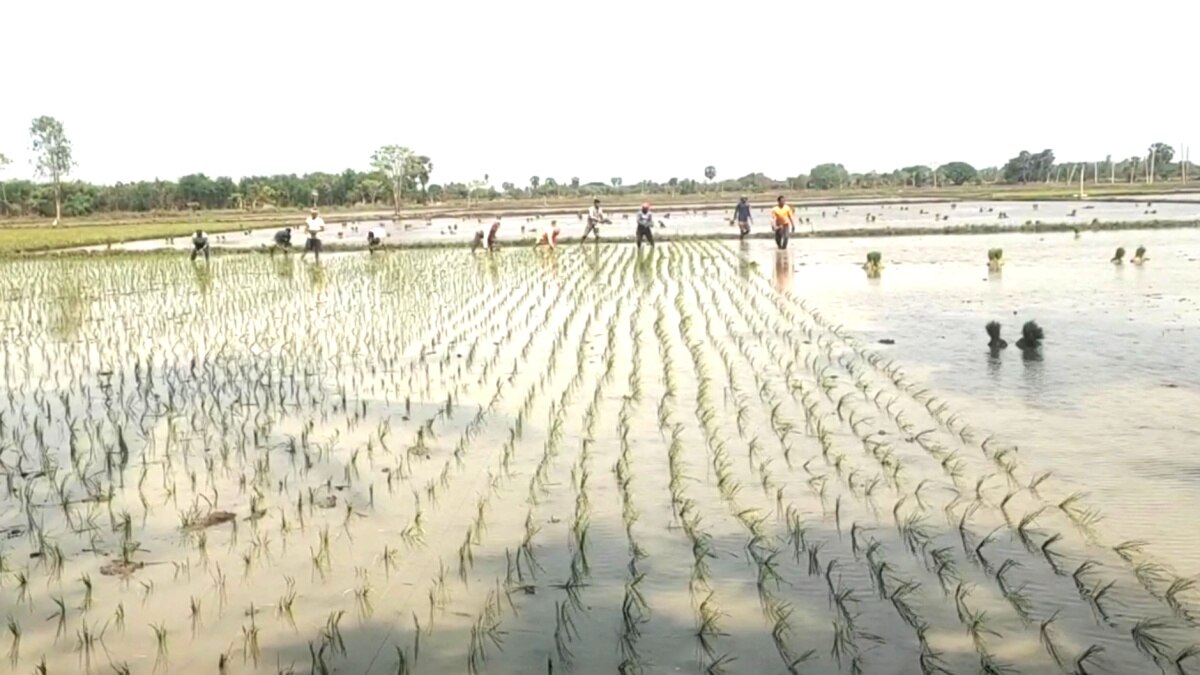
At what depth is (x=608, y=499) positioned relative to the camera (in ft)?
15.4

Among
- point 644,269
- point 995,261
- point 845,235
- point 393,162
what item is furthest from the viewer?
point 393,162

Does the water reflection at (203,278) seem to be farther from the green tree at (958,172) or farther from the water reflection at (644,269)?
the green tree at (958,172)

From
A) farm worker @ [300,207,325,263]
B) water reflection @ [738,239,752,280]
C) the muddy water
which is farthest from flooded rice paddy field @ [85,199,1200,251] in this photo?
the muddy water

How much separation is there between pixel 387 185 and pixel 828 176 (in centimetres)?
3877

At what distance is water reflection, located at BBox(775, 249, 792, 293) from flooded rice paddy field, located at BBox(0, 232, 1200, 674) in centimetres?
316

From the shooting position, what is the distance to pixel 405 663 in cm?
316

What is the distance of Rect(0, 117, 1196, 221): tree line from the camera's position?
6150cm

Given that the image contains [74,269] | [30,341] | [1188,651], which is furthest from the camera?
[74,269]

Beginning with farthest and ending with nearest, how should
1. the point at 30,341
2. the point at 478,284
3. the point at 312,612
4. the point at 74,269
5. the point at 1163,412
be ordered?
the point at 74,269 < the point at 478,284 < the point at 30,341 < the point at 1163,412 < the point at 312,612

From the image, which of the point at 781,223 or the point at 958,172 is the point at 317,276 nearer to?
the point at 781,223

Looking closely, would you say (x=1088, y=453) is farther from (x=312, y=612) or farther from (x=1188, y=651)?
(x=312, y=612)

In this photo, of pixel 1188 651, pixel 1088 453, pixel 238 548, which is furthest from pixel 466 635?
pixel 1088 453

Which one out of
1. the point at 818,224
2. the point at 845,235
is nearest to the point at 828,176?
the point at 818,224

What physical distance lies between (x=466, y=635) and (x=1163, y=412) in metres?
4.52
